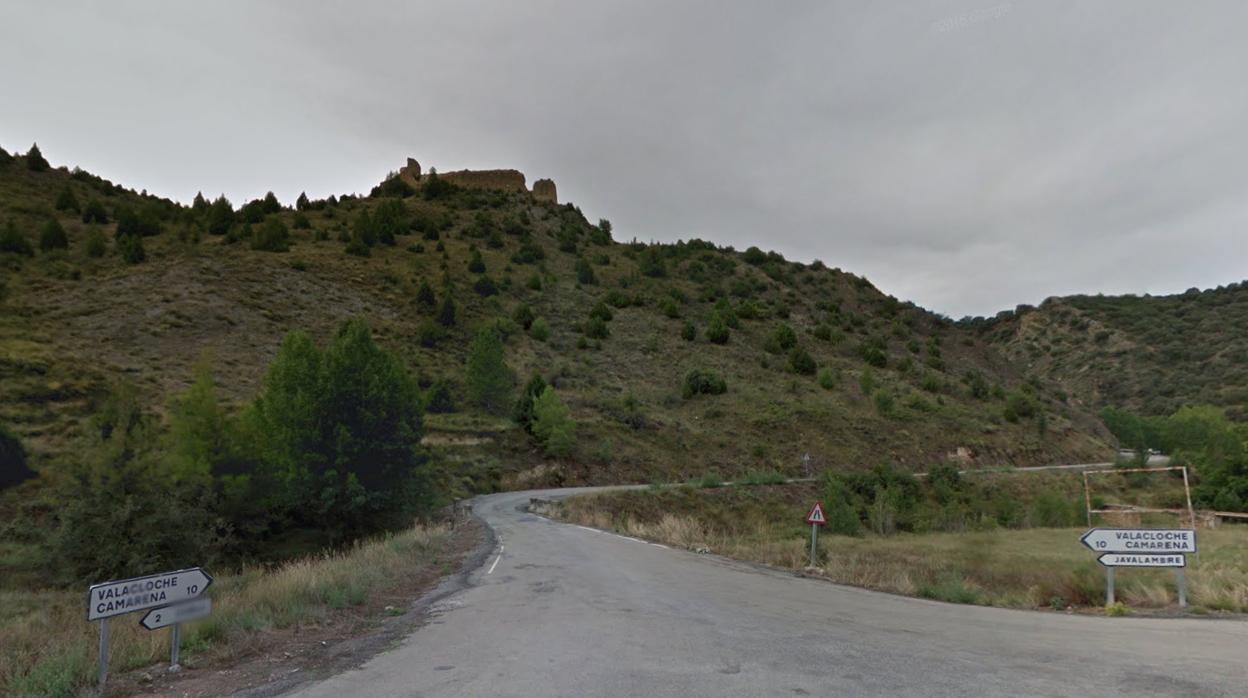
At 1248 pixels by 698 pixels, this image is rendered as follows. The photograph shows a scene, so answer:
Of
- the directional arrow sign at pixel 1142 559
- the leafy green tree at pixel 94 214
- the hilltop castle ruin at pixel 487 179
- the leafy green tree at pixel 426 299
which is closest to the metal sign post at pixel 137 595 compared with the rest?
the directional arrow sign at pixel 1142 559

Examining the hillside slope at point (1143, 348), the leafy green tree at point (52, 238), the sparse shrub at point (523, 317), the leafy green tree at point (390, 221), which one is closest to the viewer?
the leafy green tree at point (52, 238)

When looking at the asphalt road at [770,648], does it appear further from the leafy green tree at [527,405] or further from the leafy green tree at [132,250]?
the leafy green tree at [132,250]

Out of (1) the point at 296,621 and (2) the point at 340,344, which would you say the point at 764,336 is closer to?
(2) the point at 340,344

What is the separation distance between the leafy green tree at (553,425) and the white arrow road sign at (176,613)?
36033 mm

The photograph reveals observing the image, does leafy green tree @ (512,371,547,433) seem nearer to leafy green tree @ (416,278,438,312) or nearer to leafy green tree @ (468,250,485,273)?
leafy green tree @ (416,278,438,312)

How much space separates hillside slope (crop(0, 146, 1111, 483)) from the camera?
1624 inches

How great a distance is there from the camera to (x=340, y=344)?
25844 mm

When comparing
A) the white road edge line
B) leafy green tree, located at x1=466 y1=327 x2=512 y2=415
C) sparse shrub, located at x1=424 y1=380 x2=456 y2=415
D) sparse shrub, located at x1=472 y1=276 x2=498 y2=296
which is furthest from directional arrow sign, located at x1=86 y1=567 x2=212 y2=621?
sparse shrub, located at x1=472 y1=276 x2=498 y2=296

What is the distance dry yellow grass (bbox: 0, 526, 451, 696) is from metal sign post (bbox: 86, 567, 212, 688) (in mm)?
394

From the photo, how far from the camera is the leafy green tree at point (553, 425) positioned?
141ft

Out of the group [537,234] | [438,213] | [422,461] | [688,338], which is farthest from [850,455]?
[438,213]

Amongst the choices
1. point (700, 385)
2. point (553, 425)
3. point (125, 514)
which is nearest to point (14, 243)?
point (553, 425)

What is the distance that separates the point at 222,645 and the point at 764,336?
221 ft

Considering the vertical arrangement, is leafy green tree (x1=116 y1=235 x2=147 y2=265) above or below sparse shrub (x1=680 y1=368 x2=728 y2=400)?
above
